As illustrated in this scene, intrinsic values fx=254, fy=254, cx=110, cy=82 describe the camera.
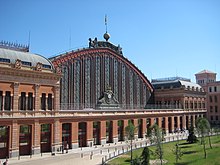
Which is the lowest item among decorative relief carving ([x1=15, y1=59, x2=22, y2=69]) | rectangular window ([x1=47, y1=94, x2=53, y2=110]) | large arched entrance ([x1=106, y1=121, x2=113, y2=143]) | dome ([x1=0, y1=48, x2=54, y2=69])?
large arched entrance ([x1=106, y1=121, x2=113, y2=143])

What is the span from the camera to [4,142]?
148ft

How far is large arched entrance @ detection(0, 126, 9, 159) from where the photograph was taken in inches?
1758

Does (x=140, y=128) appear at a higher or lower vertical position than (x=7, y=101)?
lower

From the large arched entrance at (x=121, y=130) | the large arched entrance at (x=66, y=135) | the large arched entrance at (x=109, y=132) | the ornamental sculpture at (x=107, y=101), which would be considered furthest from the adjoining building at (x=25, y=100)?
the large arched entrance at (x=121, y=130)

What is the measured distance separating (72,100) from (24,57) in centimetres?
1755

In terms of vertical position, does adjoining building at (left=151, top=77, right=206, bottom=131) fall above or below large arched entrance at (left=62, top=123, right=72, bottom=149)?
above

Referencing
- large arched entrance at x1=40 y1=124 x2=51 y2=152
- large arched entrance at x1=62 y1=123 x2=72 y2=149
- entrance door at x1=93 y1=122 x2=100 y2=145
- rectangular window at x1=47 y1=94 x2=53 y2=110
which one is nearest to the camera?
large arched entrance at x1=40 y1=124 x2=51 y2=152

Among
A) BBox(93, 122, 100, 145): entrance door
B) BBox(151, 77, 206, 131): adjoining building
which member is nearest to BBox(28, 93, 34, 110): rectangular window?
BBox(93, 122, 100, 145): entrance door

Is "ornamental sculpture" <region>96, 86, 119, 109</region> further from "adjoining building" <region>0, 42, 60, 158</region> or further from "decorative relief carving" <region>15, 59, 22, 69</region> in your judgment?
"decorative relief carving" <region>15, 59, 22, 69</region>

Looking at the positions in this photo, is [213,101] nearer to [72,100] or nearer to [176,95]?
[176,95]

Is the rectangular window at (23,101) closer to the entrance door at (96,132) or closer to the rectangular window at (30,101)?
the rectangular window at (30,101)

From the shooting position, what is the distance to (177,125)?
93.0 m

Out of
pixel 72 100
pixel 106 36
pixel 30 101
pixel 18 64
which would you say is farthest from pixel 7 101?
pixel 106 36

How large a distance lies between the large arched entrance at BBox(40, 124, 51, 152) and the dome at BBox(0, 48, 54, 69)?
12568mm
